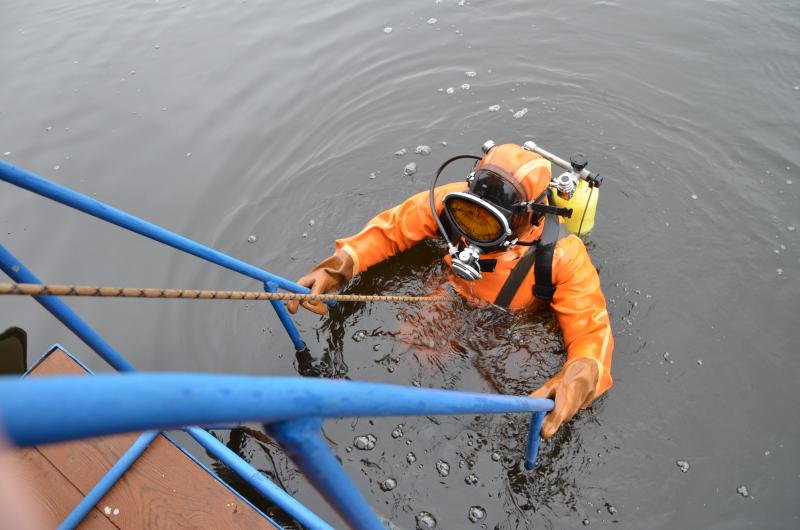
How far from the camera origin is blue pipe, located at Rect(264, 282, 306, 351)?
2572 millimetres

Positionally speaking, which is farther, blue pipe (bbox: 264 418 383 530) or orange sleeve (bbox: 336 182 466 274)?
orange sleeve (bbox: 336 182 466 274)

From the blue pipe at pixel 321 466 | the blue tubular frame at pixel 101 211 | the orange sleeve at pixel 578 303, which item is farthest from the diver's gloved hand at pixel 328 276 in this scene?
the blue pipe at pixel 321 466

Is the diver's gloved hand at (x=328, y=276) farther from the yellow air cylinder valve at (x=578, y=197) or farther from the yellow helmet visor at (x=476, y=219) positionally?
the yellow air cylinder valve at (x=578, y=197)

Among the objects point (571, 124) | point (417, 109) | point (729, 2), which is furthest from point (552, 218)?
point (729, 2)

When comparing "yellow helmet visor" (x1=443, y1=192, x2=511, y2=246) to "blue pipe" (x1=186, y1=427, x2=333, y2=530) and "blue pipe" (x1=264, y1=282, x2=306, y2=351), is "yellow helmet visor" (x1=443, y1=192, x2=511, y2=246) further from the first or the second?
"blue pipe" (x1=186, y1=427, x2=333, y2=530)

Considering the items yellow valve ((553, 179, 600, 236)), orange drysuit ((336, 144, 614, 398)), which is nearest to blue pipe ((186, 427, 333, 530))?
orange drysuit ((336, 144, 614, 398))

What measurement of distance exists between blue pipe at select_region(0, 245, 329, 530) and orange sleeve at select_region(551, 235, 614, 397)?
154cm

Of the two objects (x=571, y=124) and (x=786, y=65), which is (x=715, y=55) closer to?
(x=786, y=65)

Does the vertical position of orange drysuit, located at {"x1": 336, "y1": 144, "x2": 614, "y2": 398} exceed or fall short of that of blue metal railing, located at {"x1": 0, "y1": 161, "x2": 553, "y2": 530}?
it falls short

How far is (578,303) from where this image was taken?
2832mm

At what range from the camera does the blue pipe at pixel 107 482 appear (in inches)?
82.0

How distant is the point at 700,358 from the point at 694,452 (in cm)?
66

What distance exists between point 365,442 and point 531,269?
1.46m

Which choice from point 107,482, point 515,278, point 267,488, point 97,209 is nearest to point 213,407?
point 97,209
